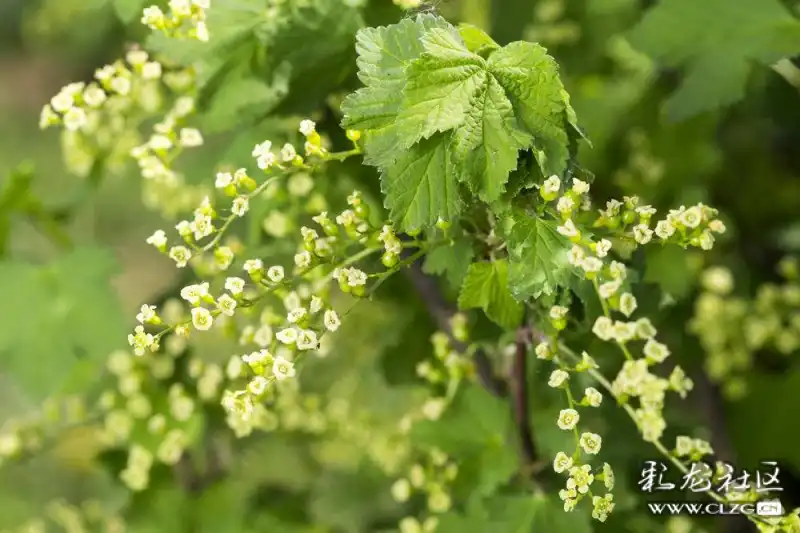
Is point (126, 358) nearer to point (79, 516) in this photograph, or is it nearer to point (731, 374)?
point (79, 516)

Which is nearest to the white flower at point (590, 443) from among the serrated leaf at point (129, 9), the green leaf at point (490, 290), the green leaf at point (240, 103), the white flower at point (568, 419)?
the white flower at point (568, 419)

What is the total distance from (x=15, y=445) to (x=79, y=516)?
0.50 ft

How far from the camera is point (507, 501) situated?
0.89 metres

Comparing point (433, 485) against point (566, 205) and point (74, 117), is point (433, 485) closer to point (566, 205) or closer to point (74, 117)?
point (566, 205)

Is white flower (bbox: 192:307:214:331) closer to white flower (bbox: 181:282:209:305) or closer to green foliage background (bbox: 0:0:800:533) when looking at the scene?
white flower (bbox: 181:282:209:305)

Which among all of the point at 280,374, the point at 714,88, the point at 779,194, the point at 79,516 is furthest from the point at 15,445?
the point at 779,194

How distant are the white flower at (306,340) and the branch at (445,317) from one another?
0.33 metres

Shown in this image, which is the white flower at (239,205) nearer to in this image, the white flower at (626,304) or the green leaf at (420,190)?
the green leaf at (420,190)

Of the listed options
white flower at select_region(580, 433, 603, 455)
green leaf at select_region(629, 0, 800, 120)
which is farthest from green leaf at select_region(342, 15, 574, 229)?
green leaf at select_region(629, 0, 800, 120)

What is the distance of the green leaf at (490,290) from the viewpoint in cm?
70

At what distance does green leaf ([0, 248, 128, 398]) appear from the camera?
1.07 m

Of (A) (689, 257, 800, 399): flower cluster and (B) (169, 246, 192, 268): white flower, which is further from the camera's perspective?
(A) (689, 257, 800, 399): flower cluster

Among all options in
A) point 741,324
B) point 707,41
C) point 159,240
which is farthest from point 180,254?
point 741,324

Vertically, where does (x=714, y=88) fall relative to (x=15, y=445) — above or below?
above
